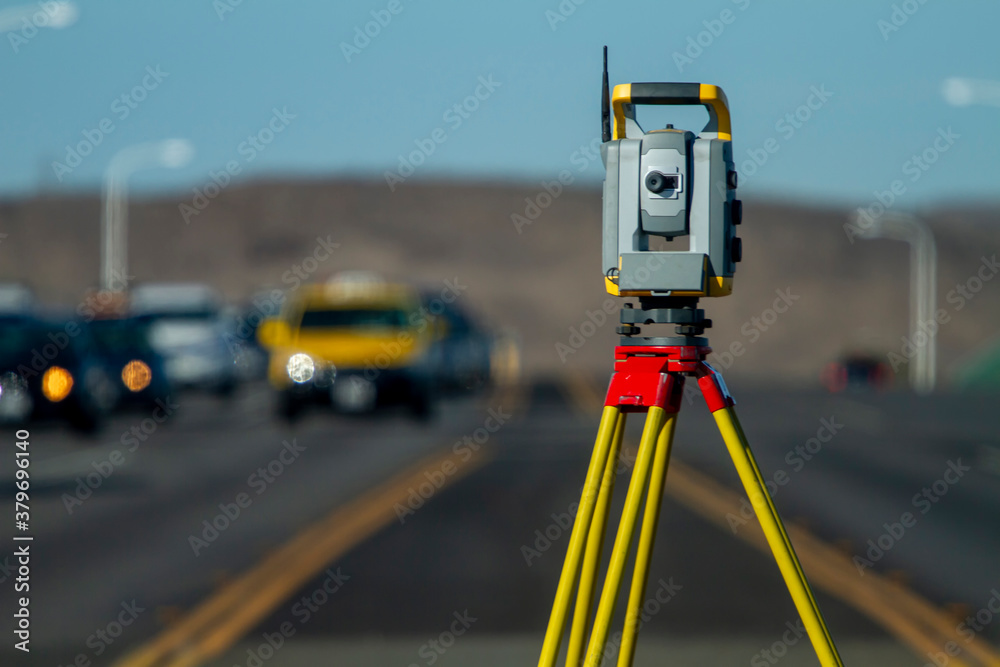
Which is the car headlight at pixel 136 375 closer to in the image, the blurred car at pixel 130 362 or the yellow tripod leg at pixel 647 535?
the blurred car at pixel 130 362

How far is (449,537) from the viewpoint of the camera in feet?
35.8

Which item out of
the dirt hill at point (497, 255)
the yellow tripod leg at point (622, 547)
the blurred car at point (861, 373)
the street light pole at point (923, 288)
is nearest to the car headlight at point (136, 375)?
the yellow tripod leg at point (622, 547)

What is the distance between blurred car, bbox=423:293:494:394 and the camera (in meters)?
30.7

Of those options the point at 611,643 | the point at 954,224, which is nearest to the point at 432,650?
the point at 611,643

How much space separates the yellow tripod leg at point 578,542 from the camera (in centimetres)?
402

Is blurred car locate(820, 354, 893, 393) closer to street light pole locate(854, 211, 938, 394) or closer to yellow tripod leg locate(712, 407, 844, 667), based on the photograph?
street light pole locate(854, 211, 938, 394)

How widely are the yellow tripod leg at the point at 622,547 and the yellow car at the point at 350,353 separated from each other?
1775 centimetres

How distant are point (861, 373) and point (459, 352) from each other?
800 inches

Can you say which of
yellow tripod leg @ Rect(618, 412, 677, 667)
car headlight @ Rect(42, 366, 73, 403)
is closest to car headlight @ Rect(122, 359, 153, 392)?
car headlight @ Rect(42, 366, 73, 403)

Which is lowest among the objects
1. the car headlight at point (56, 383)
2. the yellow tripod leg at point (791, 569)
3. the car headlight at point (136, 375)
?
the car headlight at point (136, 375)

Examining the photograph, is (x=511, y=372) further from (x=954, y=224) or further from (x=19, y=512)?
(x=954, y=224)

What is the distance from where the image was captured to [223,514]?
1226 cm

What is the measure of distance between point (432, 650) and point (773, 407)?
23094 mm

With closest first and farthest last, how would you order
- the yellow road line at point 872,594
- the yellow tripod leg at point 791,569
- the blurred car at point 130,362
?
1. the yellow tripod leg at point 791,569
2. the yellow road line at point 872,594
3. the blurred car at point 130,362
